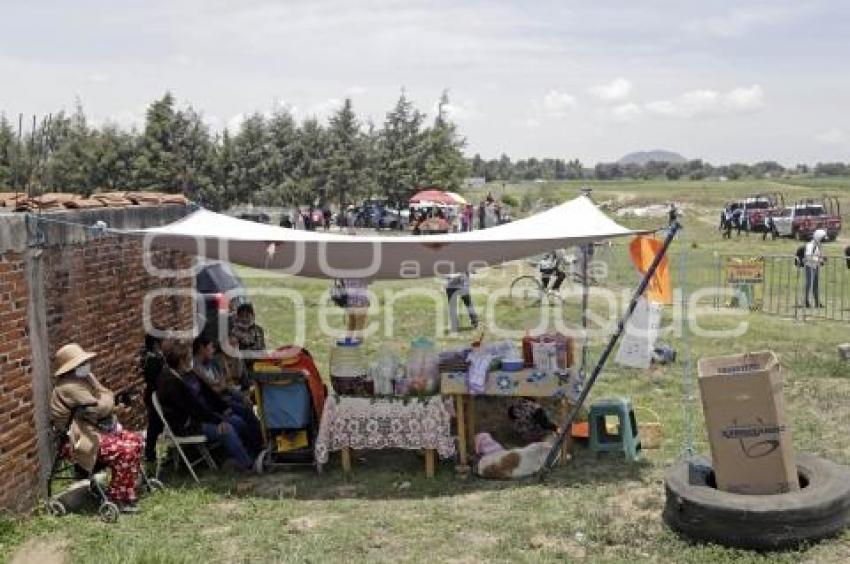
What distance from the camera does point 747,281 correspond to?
691 inches

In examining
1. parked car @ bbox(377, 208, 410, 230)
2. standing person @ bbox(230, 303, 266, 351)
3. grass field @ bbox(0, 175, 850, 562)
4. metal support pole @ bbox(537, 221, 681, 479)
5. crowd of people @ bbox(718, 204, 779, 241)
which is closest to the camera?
grass field @ bbox(0, 175, 850, 562)

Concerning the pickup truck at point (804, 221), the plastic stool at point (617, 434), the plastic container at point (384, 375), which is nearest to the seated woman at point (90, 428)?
the plastic container at point (384, 375)

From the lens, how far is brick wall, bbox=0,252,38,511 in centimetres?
637

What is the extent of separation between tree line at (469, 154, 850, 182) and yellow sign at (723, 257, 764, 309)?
95.7m

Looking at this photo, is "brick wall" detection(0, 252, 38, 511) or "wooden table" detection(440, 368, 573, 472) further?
"wooden table" detection(440, 368, 573, 472)

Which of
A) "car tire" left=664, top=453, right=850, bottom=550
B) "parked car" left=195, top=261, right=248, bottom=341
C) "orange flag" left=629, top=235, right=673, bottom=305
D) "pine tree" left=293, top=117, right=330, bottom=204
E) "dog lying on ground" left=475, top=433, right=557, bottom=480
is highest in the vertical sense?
"pine tree" left=293, top=117, right=330, bottom=204

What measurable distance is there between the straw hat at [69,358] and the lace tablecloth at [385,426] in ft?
6.74

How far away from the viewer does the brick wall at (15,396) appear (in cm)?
637

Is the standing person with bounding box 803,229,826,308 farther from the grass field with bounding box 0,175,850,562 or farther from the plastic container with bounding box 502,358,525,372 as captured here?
the plastic container with bounding box 502,358,525,372

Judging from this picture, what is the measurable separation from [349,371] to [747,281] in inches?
468

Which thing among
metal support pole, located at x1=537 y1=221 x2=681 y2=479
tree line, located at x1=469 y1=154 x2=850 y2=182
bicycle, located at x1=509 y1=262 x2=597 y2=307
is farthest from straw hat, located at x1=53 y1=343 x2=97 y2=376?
tree line, located at x1=469 y1=154 x2=850 y2=182

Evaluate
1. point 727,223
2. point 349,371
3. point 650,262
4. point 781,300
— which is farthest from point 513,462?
point 727,223

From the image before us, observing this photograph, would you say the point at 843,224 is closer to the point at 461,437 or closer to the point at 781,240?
the point at 781,240

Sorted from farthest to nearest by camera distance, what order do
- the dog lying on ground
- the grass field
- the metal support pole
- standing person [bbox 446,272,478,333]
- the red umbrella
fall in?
1. the red umbrella
2. standing person [bbox 446,272,478,333]
3. the dog lying on ground
4. the metal support pole
5. the grass field
